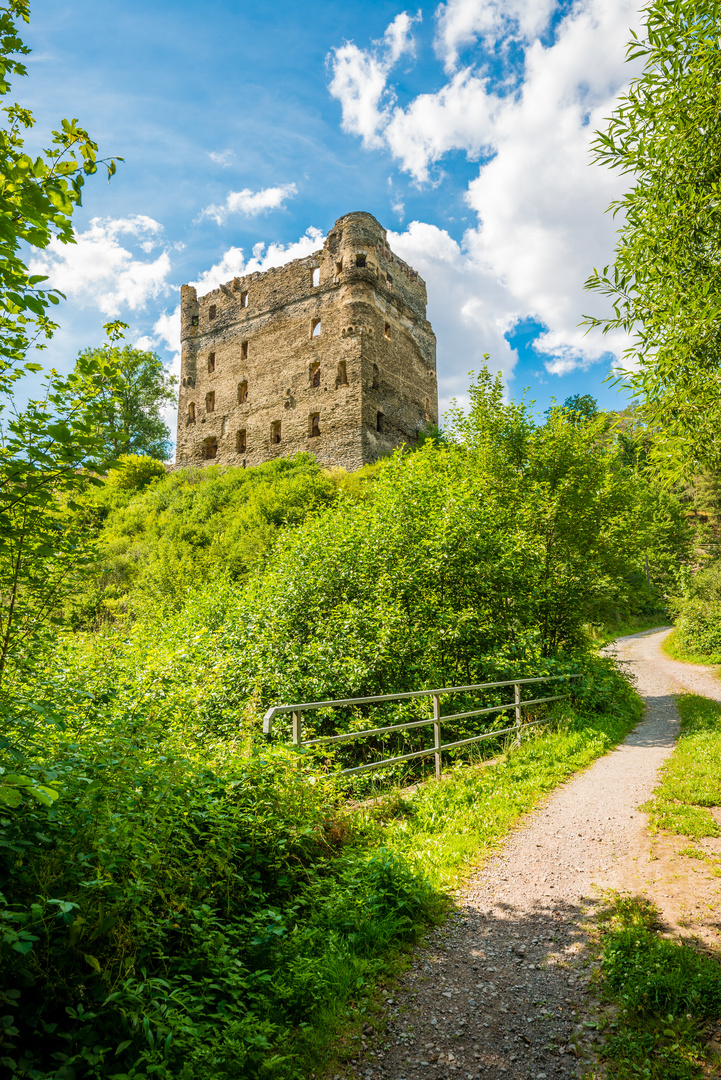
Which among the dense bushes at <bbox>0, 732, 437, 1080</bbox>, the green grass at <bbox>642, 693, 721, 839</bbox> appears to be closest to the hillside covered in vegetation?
the dense bushes at <bbox>0, 732, 437, 1080</bbox>

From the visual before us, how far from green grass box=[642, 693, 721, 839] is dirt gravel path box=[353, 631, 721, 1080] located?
225 millimetres

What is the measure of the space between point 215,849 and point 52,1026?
Answer: 1241mm

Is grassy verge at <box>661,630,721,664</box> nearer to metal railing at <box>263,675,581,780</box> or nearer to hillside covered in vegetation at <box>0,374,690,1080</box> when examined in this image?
hillside covered in vegetation at <box>0,374,690,1080</box>

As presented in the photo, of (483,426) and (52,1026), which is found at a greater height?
(483,426)

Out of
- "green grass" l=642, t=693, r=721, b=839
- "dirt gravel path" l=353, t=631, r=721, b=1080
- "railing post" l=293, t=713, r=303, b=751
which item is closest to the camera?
"dirt gravel path" l=353, t=631, r=721, b=1080

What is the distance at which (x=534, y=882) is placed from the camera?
4.21 metres

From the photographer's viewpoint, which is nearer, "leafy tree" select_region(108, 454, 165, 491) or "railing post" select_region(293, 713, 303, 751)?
"railing post" select_region(293, 713, 303, 751)

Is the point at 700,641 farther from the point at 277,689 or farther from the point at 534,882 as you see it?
the point at 534,882

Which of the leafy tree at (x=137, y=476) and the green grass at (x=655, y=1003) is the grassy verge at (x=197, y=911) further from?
the leafy tree at (x=137, y=476)

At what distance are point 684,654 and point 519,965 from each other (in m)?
22.0

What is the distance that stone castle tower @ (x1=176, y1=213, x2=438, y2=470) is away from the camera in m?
28.5

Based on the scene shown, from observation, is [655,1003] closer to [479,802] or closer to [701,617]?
[479,802]

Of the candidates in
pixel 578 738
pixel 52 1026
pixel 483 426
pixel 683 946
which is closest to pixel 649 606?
pixel 483 426

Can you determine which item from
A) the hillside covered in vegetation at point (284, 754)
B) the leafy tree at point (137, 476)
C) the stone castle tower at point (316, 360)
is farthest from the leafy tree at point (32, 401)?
the leafy tree at point (137, 476)
